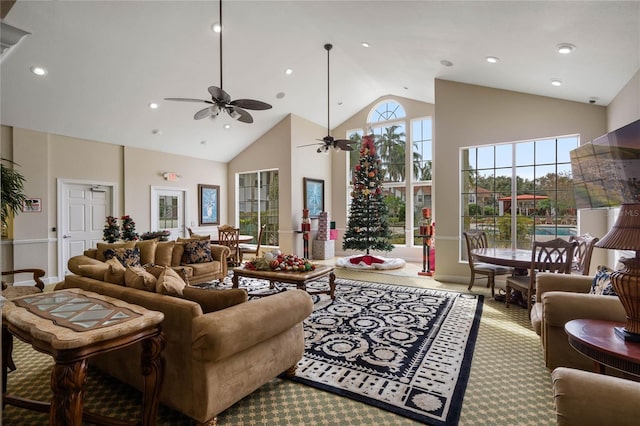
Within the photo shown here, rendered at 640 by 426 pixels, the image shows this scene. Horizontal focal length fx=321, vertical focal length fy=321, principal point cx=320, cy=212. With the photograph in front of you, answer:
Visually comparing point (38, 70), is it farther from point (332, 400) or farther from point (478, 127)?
point (478, 127)

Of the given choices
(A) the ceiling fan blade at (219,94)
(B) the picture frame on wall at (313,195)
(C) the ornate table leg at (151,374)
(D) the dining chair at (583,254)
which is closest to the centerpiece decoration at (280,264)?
(A) the ceiling fan blade at (219,94)

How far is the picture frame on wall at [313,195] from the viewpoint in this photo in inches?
336

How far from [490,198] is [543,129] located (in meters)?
1.30

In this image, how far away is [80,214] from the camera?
21.3 feet

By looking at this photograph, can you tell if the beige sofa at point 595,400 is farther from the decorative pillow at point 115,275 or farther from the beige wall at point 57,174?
the beige wall at point 57,174

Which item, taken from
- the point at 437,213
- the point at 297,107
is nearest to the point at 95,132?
the point at 297,107

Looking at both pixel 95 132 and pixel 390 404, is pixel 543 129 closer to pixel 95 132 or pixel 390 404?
pixel 390 404

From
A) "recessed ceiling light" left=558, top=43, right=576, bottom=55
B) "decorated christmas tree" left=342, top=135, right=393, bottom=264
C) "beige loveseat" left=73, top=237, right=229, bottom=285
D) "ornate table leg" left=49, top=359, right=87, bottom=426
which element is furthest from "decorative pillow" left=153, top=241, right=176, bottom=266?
"recessed ceiling light" left=558, top=43, right=576, bottom=55

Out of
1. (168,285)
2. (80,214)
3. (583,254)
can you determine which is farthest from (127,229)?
(583,254)

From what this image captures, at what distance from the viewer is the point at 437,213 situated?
589 cm

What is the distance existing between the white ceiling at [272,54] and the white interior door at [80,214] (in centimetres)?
106

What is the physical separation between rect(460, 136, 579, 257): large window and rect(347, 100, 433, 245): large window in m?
2.51

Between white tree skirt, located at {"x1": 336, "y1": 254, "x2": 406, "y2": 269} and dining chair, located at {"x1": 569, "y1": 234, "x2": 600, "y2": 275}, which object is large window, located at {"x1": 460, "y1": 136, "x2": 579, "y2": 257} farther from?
white tree skirt, located at {"x1": 336, "y1": 254, "x2": 406, "y2": 269}

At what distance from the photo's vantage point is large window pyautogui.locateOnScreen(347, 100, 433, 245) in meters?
8.26
